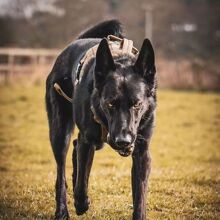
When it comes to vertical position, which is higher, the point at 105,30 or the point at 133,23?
the point at 105,30

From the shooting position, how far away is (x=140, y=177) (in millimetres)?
5074

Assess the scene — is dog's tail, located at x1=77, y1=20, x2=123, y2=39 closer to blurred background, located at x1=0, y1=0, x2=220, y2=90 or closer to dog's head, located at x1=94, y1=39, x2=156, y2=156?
dog's head, located at x1=94, y1=39, x2=156, y2=156

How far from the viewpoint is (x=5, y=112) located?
67.2 feet

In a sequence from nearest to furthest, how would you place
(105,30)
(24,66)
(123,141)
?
1. (123,141)
2. (105,30)
3. (24,66)

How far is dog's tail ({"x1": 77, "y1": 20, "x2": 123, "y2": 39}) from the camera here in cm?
646

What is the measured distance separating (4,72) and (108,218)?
24201mm

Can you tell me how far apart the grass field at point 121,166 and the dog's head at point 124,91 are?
142 centimetres

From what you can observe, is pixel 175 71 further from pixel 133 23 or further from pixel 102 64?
pixel 102 64

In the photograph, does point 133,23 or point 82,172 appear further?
point 133,23

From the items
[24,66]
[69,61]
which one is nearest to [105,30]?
[69,61]

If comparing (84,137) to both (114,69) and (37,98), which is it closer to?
(114,69)

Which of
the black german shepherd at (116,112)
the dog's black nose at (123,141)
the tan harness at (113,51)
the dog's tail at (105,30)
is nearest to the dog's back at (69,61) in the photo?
the dog's tail at (105,30)

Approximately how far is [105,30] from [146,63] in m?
2.05

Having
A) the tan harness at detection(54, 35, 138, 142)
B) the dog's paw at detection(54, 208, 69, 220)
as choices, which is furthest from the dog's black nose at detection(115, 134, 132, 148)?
the dog's paw at detection(54, 208, 69, 220)
